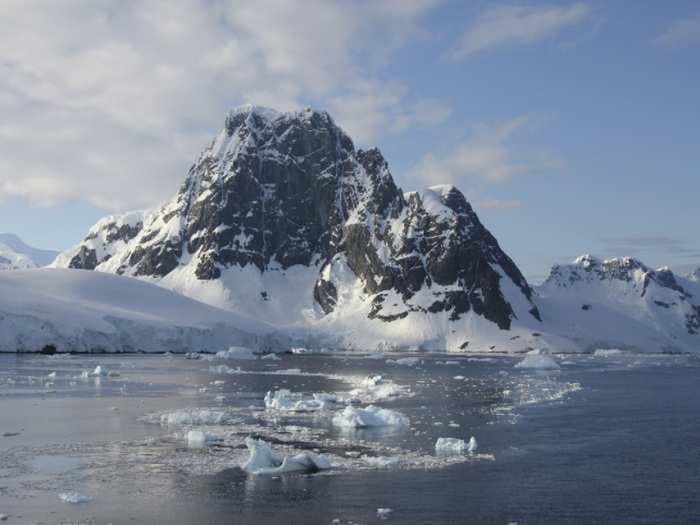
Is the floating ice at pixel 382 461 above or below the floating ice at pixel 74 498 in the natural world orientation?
above

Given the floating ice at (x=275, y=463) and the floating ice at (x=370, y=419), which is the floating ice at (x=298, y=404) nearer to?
the floating ice at (x=370, y=419)

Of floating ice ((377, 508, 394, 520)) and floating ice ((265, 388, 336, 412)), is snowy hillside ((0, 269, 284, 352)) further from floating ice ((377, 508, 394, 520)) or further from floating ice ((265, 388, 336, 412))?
floating ice ((377, 508, 394, 520))

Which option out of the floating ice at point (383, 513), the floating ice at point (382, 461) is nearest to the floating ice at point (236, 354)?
the floating ice at point (382, 461)

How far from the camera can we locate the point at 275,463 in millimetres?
32344

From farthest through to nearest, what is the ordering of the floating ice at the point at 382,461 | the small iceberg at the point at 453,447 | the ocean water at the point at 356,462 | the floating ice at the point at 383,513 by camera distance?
the small iceberg at the point at 453,447 < the floating ice at the point at 382,461 < the ocean water at the point at 356,462 < the floating ice at the point at 383,513

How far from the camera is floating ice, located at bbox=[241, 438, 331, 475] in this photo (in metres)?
31.6

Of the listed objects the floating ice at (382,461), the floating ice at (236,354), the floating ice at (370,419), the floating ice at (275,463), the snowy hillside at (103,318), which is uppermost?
the snowy hillside at (103,318)

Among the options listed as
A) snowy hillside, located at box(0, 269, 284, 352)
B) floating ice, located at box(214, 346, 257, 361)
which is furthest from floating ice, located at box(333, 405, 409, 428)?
snowy hillside, located at box(0, 269, 284, 352)

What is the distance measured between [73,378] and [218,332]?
97.3 meters

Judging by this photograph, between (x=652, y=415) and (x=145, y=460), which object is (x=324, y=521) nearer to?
(x=145, y=460)

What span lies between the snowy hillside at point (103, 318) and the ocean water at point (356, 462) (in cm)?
8096

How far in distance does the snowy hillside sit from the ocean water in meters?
81.0

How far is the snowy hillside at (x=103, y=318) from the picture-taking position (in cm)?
14075

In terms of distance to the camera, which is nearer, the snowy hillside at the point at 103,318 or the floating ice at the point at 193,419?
the floating ice at the point at 193,419
